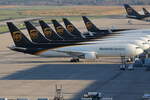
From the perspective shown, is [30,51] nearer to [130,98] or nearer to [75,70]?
[75,70]

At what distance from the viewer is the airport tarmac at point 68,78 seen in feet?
210

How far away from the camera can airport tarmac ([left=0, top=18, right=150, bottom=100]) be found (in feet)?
210

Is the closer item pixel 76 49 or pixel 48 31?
pixel 76 49

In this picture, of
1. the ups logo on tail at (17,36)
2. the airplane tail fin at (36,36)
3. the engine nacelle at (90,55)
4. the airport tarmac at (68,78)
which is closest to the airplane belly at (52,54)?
the airport tarmac at (68,78)

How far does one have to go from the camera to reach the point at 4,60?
95.8 meters

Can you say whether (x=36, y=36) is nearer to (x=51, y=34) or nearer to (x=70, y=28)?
(x=51, y=34)

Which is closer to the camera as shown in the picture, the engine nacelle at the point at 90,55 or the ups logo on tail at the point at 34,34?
the engine nacelle at the point at 90,55

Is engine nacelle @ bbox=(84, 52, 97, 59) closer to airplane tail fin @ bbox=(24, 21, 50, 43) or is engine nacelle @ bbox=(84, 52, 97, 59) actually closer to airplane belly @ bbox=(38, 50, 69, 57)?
airplane belly @ bbox=(38, 50, 69, 57)

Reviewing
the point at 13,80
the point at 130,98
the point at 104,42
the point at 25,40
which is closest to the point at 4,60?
the point at 25,40

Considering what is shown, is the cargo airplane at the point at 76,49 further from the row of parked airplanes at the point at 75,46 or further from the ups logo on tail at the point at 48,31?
the ups logo on tail at the point at 48,31

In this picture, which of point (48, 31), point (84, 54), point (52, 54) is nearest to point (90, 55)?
point (84, 54)

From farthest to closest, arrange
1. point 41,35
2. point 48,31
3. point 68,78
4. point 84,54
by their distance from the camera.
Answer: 1. point 48,31
2. point 41,35
3. point 84,54
4. point 68,78

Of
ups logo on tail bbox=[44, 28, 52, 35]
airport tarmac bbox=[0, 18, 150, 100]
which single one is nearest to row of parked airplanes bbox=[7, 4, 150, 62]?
ups logo on tail bbox=[44, 28, 52, 35]

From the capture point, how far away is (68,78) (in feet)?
245
